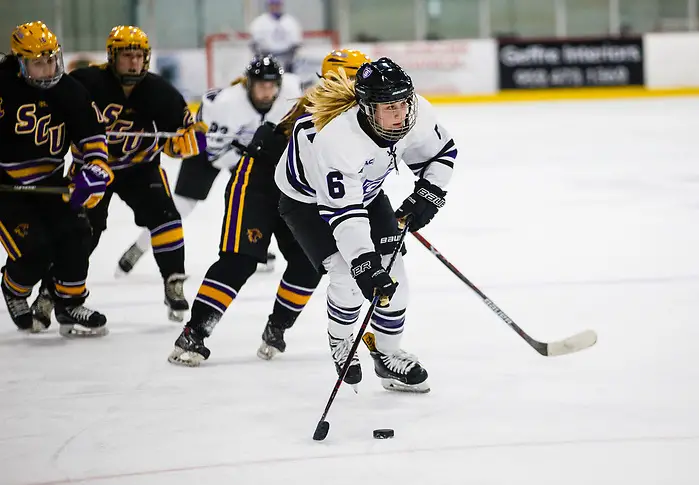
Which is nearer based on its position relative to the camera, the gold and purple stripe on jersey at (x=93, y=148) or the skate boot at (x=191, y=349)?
the skate boot at (x=191, y=349)

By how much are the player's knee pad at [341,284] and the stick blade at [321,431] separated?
0.43 metres

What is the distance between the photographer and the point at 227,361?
145 inches

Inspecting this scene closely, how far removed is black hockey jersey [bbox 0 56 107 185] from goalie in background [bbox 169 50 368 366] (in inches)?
25.2

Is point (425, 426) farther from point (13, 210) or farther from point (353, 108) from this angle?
point (13, 210)

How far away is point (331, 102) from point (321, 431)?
2.85 feet

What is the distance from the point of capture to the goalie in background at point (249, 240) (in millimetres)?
3551

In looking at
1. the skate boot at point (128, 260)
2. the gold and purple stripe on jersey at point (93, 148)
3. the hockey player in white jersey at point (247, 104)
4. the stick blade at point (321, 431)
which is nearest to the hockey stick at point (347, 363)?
the stick blade at point (321, 431)

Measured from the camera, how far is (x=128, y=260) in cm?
504

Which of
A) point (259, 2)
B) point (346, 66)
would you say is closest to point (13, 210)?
point (346, 66)

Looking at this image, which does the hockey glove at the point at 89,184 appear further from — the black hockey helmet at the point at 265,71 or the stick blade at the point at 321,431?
the stick blade at the point at 321,431

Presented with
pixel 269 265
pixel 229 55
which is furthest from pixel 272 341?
pixel 229 55

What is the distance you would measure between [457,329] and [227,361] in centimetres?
84

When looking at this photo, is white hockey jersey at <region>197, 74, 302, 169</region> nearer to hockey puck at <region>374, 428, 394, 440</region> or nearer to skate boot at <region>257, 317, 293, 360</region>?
skate boot at <region>257, 317, 293, 360</region>

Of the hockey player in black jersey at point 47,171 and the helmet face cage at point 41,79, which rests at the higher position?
the helmet face cage at point 41,79
